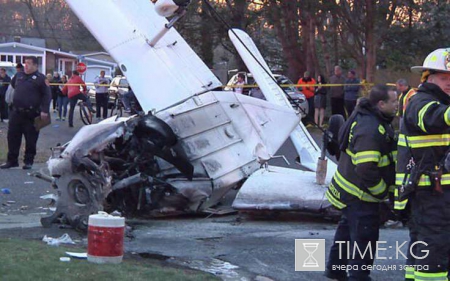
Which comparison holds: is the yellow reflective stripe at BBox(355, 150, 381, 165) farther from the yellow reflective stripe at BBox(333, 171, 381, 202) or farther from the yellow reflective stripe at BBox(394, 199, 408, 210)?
the yellow reflective stripe at BBox(394, 199, 408, 210)

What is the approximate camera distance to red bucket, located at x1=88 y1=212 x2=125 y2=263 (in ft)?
20.1

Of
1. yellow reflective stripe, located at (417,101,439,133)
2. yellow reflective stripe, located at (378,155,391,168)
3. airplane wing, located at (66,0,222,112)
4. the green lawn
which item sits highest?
airplane wing, located at (66,0,222,112)

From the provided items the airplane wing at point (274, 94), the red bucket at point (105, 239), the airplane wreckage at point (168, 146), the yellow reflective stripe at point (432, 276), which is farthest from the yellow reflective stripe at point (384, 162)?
the airplane wing at point (274, 94)

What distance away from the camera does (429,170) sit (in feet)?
16.0

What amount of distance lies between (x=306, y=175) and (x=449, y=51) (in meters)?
4.40

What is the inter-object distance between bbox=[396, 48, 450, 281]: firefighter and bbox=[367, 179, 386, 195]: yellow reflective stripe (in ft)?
1.96

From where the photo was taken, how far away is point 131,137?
349 inches

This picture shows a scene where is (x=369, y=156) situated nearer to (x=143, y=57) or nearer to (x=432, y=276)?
(x=432, y=276)

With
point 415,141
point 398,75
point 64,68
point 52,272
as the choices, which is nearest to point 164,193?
point 52,272

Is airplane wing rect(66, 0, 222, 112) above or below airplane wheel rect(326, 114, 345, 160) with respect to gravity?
above

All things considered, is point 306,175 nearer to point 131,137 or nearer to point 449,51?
point 131,137

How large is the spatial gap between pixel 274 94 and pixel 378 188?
579 cm

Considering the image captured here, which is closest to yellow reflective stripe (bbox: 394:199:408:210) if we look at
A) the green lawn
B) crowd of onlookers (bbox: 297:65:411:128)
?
the green lawn

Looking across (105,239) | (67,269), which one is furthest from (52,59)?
(67,269)
